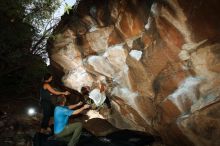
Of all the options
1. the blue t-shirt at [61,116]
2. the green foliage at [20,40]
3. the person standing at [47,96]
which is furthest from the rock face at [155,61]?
the blue t-shirt at [61,116]

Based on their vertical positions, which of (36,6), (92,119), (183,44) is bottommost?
(92,119)

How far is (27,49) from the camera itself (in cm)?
1340

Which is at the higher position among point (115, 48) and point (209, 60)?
point (115, 48)

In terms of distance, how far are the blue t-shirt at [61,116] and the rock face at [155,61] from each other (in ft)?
8.47

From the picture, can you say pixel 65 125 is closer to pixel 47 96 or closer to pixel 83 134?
pixel 83 134

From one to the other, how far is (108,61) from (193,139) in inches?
187

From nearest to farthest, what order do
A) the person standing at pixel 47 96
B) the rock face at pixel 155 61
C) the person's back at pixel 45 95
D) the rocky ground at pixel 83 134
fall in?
1. the rock face at pixel 155 61
2. the rocky ground at pixel 83 134
3. the person standing at pixel 47 96
4. the person's back at pixel 45 95

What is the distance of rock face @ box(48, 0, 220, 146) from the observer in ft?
23.7

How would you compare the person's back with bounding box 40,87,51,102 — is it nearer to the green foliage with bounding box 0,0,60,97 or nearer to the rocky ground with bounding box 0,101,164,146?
the rocky ground with bounding box 0,101,164,146

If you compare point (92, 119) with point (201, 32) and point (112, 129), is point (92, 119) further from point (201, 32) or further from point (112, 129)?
point (201, 32)

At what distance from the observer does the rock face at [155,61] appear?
7234 mm

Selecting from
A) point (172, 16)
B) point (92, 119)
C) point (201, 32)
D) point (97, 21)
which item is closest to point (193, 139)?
point (201, 32)

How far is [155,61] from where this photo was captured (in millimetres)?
8500

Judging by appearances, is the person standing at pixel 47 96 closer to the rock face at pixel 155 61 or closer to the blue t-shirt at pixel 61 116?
the blue t-shirt at pixel 61 116
